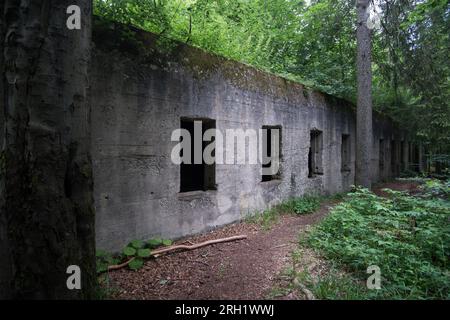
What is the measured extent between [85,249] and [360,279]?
339cm

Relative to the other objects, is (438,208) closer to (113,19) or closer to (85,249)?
(85,249)

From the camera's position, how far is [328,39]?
1132 cm

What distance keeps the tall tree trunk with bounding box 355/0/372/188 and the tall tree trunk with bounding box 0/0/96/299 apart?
8.71 meters

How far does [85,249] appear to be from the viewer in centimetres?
246

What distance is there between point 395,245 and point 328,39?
9.52m

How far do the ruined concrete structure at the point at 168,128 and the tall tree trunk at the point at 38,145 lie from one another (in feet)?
5.85

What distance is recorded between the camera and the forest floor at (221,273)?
11.0ft

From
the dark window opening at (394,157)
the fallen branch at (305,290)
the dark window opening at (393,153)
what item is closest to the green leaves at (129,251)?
the fallen branch at (305,290)

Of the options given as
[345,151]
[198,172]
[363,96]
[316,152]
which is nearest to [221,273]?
[198,172]

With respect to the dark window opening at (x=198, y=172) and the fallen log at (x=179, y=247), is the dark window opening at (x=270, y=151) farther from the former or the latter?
the fallen log at (x=179, y=247)

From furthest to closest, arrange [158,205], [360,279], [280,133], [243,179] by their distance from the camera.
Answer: [280,133]
[243,179]
[158,205]
[360,279]

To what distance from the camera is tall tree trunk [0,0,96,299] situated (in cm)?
211

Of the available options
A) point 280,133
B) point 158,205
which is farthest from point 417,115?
point 158,205

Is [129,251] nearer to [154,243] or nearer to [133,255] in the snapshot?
[133,255]
